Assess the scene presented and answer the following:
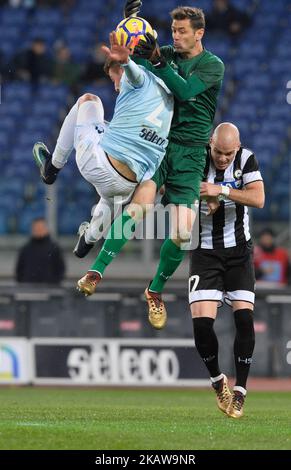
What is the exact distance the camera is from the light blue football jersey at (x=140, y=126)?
10.3 m

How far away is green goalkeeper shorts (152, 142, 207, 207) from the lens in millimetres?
10523

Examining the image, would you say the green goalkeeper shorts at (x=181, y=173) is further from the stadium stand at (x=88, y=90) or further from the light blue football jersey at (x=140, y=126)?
the stadium stand at (x=88, y=90)

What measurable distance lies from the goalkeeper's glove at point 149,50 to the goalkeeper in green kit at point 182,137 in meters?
0.19

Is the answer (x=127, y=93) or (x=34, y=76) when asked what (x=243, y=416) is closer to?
(x=127, y=93)

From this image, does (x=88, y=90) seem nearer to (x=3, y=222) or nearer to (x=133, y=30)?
(x=3, y=222)

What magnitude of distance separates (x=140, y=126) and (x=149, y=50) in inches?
27.4

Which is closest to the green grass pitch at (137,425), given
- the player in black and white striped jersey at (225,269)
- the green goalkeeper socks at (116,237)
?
the player in black and white striped jersey at (225,269)

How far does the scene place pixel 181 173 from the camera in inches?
417

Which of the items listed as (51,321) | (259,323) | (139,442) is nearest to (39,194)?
(51,321)

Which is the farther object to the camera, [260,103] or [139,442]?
[260,103]

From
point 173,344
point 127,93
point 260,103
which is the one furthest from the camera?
point 260,103

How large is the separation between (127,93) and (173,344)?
6.79 m

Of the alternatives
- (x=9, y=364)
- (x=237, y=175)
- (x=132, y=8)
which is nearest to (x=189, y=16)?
(x=132, y=8)
